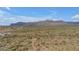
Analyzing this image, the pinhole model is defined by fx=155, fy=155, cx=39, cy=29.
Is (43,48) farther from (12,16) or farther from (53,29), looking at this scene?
(12,16)

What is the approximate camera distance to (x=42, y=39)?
6.07 feet

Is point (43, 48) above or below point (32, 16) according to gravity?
below

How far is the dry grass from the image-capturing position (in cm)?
184

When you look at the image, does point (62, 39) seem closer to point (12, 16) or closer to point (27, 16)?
point (27, 16)

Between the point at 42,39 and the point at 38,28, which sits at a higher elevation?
the point at 38,28

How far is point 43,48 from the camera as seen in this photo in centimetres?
184

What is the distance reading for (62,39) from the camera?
185cm

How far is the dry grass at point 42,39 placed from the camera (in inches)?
72.4

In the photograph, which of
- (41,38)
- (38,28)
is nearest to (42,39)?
(41,38)

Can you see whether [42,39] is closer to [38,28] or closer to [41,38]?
[41,38]
